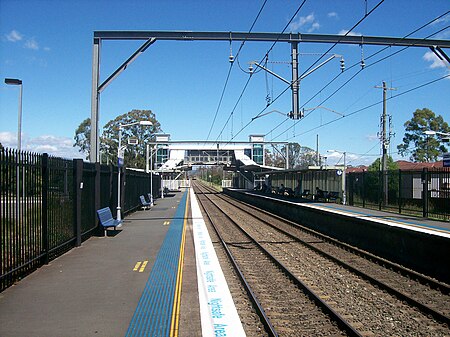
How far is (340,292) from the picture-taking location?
8.42 m

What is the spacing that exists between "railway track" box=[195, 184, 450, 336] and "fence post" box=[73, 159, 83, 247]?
4.48m

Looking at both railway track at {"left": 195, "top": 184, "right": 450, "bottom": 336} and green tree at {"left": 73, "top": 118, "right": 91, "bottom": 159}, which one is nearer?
railway track at {"left": 195, "top": 184, "right": 450, "bottom": 336}

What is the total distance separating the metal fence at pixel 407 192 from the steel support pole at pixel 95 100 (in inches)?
531

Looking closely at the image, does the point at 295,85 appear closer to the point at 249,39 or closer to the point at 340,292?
the point at 249,39

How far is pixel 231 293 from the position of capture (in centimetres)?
823

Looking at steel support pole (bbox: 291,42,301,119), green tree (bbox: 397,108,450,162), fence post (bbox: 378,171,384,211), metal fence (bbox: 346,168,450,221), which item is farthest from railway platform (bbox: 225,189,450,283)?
green tree (bbox: 397,108,450,162)

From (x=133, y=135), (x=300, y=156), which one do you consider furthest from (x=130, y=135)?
(x=300, y=156)

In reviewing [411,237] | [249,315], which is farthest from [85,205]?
[411,237]

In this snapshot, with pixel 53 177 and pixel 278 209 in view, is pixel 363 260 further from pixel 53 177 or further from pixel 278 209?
pixel 278 209

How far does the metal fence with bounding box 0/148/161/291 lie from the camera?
24.5 ft

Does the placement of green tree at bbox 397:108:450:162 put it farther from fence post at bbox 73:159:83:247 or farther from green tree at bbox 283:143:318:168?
fence post at bbox 73:159:83:247

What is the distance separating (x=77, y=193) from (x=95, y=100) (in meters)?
A: 4.96

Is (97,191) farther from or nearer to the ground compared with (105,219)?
farther from the ground

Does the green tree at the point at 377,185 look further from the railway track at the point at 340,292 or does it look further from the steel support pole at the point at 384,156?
the railway track at the point at 340,292
